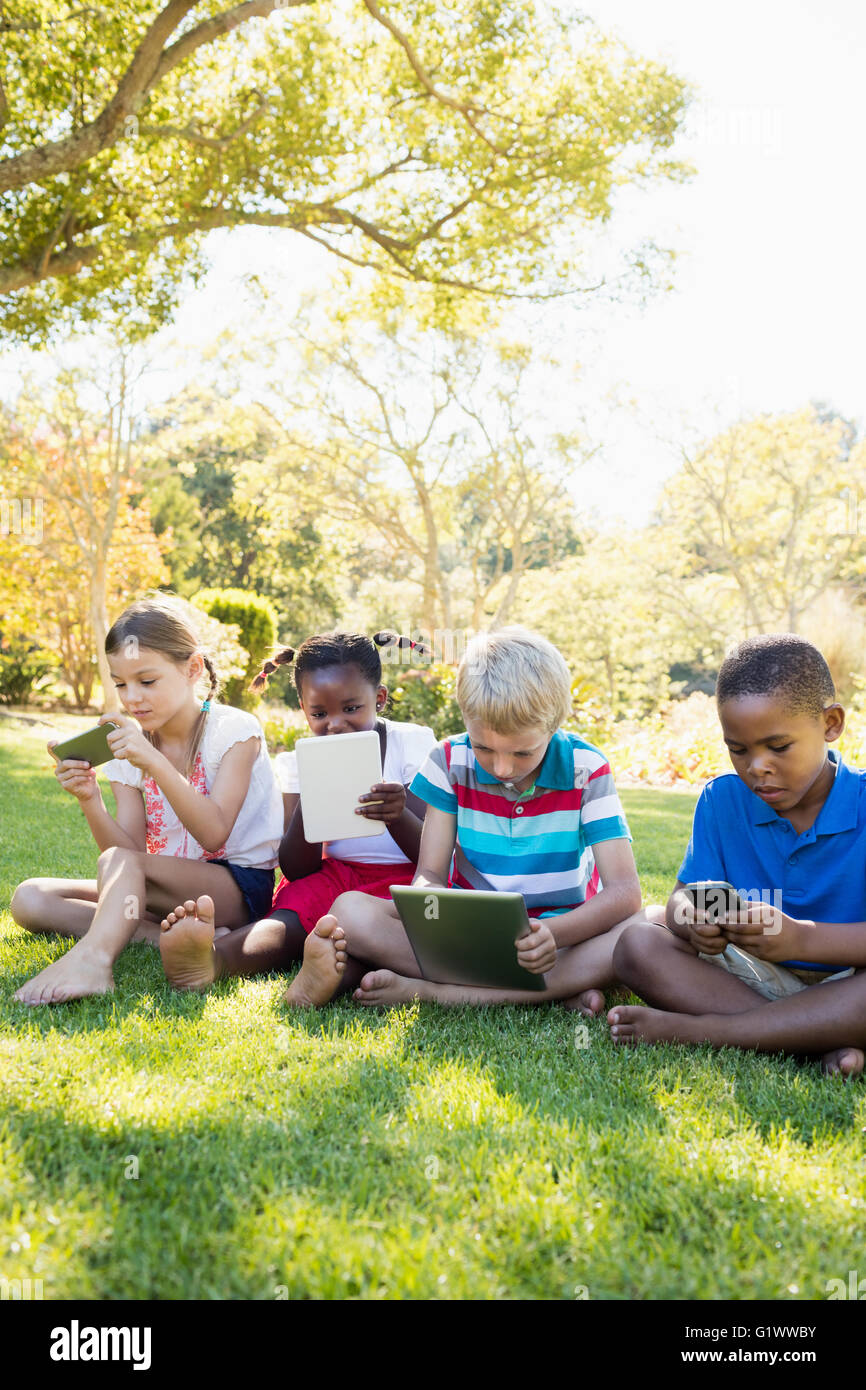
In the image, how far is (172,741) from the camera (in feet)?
11.7

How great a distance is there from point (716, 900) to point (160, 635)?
2.00 m

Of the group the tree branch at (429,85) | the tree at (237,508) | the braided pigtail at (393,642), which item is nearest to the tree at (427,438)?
the tree at (237,508)

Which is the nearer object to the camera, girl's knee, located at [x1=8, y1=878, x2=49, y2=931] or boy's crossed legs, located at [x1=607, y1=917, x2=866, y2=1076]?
boy's crossed legs, located at [x1=607, y1=917, x2=866, y2=1076]

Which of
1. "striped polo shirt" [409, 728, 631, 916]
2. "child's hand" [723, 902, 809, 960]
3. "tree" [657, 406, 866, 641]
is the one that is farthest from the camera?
"tree" [657, 406, 866, 641]

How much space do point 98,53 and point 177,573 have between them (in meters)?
16.5

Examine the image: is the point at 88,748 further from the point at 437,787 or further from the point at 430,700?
the point at 430,700

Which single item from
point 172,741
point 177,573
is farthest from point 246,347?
point 172,741

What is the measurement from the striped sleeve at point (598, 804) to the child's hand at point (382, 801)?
58 centimetres

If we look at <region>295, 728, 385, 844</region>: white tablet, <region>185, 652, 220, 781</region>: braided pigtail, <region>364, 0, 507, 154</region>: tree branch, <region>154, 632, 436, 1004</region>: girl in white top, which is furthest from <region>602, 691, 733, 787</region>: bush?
<region>295, 728, 385, 844</region>: white tablet

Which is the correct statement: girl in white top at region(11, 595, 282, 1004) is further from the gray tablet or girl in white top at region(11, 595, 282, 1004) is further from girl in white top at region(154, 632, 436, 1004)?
the gray tablet

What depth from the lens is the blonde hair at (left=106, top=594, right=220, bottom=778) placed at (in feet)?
10.9

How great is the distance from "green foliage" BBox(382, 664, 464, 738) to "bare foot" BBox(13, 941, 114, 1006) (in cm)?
797

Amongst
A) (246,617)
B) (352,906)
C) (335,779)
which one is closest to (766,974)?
(352,906)

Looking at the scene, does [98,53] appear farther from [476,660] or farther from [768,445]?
[768,445]
